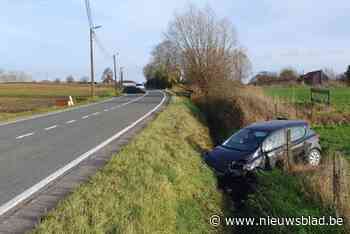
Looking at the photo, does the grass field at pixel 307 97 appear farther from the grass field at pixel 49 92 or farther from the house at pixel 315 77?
the house at pixel 315 77

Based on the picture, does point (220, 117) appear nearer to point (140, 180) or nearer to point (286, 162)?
point (286, 162)

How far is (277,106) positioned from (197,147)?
9.37m

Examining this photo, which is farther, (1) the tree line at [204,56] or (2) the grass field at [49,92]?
(2) the grass field at [49,92]

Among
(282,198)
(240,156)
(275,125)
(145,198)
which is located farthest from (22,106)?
(145,198)

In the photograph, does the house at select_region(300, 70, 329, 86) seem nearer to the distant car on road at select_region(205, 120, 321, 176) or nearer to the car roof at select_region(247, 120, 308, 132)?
the car roof at select_region(247, 120, 308, 132)

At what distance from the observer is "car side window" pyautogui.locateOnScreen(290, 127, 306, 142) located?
38.7 feet

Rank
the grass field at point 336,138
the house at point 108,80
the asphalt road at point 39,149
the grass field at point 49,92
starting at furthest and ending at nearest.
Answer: the house at point 108,80 → the grass field at point 49,92 → the grass field at point 336,138 → the asphalt road at point 39,149

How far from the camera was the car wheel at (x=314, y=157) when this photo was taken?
1158cm

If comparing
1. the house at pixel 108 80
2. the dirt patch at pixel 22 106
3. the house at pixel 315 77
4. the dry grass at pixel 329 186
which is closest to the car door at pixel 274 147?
the dry grass at pixel 329 186

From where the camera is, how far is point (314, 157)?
11.9 m

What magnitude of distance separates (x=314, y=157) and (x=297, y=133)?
2.69ft

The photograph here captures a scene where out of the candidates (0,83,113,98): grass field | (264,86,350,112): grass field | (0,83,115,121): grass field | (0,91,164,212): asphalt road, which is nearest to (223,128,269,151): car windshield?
(0,91,164,212): asphalt road

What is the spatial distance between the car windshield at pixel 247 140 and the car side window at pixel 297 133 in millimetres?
818

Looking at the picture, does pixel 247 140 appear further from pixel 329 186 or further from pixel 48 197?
pixel 48 197
